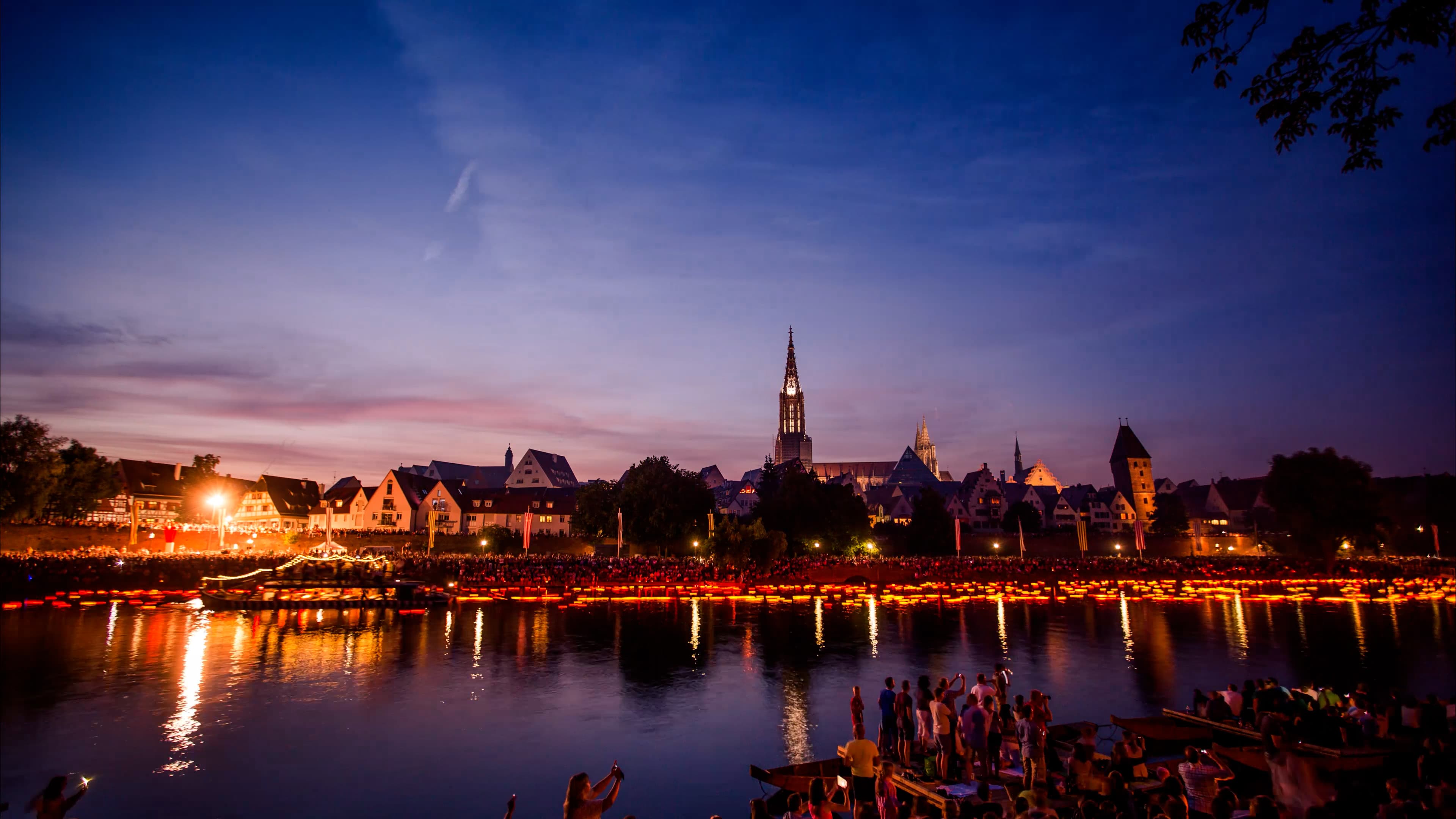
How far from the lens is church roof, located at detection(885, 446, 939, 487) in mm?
168750

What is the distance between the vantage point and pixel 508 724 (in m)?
20.0

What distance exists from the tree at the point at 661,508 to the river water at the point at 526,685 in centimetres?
3178

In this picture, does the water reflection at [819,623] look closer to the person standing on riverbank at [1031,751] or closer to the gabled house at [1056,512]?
the person standing on riverbank at [1031,751]

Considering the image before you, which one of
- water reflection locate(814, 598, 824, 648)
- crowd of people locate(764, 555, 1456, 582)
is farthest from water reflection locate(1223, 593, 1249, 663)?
water reflection locate(814, 598, 824, 648)

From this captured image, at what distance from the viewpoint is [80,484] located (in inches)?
2832

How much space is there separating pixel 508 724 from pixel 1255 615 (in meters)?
45.7

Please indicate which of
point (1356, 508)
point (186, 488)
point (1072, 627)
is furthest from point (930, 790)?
point (186, 488)

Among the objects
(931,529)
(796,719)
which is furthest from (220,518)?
(796,719)

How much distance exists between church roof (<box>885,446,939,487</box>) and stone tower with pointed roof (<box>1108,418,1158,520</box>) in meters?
39.6

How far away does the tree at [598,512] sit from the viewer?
261 ft

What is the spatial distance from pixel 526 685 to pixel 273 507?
96.9 metres

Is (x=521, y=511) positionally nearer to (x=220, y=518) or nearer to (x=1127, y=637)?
(x=220, y=518)

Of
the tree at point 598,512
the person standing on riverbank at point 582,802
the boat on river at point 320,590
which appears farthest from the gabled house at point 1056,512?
the person standing on riverbank at point 582,802

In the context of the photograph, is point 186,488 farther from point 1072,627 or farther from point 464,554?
point 1072,627
